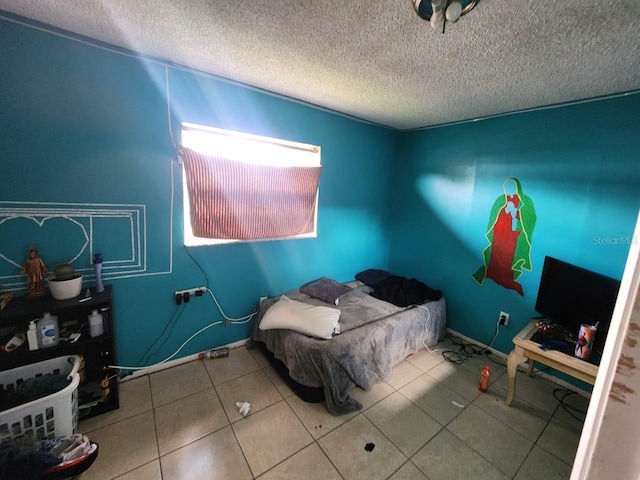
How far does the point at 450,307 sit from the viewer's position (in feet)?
9.73

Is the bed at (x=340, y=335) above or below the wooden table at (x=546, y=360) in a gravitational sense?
below

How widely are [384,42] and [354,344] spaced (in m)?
1.99

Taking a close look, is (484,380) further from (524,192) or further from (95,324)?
(95,324)

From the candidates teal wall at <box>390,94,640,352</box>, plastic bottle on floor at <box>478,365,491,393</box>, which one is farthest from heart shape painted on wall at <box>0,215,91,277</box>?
teal wall at <box>390,94,640,352</box>

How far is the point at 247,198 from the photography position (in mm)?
2266

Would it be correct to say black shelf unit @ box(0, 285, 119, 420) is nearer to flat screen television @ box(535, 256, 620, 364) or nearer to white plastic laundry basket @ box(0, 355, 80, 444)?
white plastic laundry basket @ box(0, 355, 80, 444)

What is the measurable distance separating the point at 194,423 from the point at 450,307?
2703 mm

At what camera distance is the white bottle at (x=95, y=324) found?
1627mm

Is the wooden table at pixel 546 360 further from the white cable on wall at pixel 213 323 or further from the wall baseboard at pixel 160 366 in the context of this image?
the wall baseboard at pixel 160 366

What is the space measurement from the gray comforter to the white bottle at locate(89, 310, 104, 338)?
116 cm

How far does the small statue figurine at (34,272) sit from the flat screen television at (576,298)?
3475 millimetres

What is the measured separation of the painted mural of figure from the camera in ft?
7.73

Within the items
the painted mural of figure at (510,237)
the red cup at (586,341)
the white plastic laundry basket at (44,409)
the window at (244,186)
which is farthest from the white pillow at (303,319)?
the painted mural of figure at (510,237)

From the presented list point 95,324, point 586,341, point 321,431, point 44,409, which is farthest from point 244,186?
point 586,341
